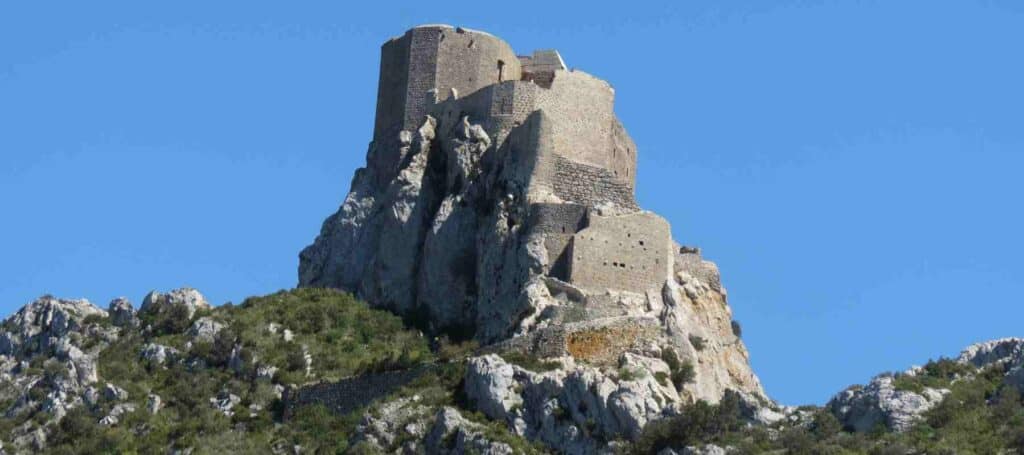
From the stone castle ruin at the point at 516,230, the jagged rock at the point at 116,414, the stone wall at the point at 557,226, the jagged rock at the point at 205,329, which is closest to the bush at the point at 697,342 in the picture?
the stone castle ruin at the point at 516,230

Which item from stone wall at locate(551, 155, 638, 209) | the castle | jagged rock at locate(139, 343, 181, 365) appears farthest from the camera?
stone wall at locate(551, 155, 638, 209)

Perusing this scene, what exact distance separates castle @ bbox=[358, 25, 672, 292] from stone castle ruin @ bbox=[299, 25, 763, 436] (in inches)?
1.8

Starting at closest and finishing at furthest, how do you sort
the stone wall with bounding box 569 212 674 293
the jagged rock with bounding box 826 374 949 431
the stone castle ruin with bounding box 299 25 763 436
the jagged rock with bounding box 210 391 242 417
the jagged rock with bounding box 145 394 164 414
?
the jagged rock with bounding box 826 374 949 431 < the jagged rock with bounding box 145 394 164 414 < the jagged rock with bounding box 210 391 242 417 < the stone castle ruin with bounding box 299 25 763 436 < the stone wall with bounding box 569 212 674 293

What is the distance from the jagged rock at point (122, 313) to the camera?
3935 inches

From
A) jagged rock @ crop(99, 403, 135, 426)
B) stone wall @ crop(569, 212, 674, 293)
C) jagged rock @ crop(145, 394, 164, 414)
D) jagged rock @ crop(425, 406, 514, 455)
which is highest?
stone wall @ crop(569, 212, 674, 293)

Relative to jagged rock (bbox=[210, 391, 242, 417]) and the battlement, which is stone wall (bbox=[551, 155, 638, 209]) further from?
jagged rock (bbox=[210, 391, 242, 417])

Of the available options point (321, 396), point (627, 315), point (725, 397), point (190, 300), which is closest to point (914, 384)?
point (725, 397)

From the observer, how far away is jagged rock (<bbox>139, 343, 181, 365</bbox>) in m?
97.3

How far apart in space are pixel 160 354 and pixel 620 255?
1419 centimetres

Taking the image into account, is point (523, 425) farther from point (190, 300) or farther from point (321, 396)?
point (190, 300)

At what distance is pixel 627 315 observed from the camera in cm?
Answer: 9444

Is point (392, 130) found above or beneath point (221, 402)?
above

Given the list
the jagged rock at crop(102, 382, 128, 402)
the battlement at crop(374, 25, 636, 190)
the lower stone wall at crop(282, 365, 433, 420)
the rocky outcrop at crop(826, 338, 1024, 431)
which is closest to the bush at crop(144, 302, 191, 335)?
the jagged rock at crop(102, 382, 128, 402)

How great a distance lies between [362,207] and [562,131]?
25.6 feet
